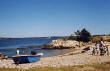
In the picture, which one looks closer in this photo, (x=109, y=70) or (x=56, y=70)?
(x=109, y=70)

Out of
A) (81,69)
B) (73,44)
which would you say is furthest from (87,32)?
(81,69)

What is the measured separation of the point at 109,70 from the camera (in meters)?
17.5

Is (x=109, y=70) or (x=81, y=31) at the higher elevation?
(x=81, y=31)

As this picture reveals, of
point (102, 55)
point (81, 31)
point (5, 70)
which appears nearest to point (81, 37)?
point (81, 31)

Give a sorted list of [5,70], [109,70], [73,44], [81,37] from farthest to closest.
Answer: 1. [81,37]
2. [73,44]
3. [5,70]
4. [109,70]

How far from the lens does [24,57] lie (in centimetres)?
2958

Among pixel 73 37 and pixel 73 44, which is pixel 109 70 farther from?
pixel 73 37

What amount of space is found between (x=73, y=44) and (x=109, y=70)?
59.7 meters

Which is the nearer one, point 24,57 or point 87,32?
point 24,57

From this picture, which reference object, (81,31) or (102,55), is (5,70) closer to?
(102,55)

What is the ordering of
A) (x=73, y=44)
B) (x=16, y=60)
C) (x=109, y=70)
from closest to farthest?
(x=109, y=70), (x=16, y=60), (x=73, y=44)

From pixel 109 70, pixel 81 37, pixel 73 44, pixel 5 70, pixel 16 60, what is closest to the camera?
pixel 109 70

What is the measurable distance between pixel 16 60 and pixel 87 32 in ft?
179

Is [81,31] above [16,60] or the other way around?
above
